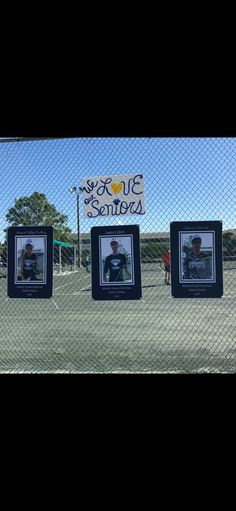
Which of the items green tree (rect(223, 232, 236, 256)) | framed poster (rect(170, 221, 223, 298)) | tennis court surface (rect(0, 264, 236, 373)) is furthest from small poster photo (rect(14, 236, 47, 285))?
green tree (rect(223, 232, 236, 256))

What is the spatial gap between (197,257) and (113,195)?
1.12 meters

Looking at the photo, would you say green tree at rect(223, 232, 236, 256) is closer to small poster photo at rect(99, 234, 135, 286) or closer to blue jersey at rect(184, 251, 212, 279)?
blue jersey at rect(184, 251, 212, 279)

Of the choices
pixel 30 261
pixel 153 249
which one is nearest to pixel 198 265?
pixel 153 249

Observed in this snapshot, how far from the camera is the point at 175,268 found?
5.31 meters

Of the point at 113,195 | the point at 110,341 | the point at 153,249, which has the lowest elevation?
the point at 110,341

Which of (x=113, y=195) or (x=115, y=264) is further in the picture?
(x=115, y=264)

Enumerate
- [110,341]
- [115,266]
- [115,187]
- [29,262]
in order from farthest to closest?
[110,341]
[29,262]
[115,266]
[115,187]

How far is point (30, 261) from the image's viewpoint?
554 centimetres

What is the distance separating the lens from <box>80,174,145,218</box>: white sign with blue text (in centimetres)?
505

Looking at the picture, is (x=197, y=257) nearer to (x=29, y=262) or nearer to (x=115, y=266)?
(x=115, y=266)

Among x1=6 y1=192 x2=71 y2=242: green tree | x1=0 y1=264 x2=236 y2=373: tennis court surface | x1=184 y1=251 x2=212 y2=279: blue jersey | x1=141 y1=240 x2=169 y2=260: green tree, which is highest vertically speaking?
x1=6 y1=192 x2=71 y2=242: green tree
